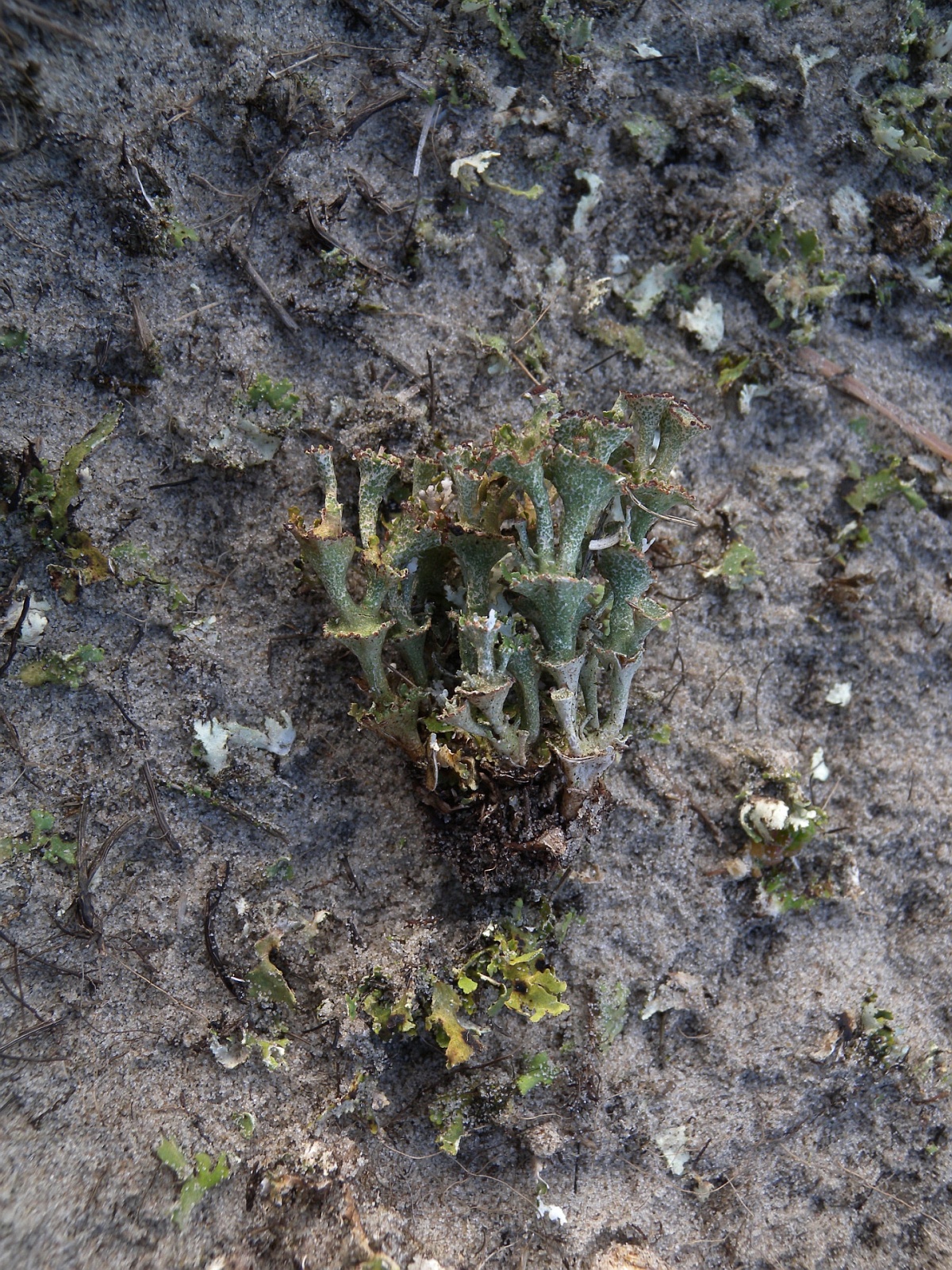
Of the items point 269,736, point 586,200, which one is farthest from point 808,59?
point 269,736

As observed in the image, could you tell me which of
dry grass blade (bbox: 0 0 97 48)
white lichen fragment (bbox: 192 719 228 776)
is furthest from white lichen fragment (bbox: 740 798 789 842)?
dry grass blade (bbox: 0 0 97 48)

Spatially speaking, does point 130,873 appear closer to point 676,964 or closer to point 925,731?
point 676,964

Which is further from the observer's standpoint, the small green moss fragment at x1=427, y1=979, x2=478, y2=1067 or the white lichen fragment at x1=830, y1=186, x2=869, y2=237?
the white lichen fragment at x1=830, y1=186, x2=869, y2=237

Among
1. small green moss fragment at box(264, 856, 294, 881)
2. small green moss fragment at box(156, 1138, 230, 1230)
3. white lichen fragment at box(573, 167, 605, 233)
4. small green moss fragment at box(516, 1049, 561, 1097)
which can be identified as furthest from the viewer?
white lichen fragment at box(573, 167, 605, 233)

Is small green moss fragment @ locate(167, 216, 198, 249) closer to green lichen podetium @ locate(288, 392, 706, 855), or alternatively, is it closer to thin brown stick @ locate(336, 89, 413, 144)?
thin brown stick @ locate(336, 89, 413, 144)

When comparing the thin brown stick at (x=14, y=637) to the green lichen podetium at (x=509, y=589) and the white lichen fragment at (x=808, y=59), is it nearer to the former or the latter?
the green lichen podetium at (x=509, y=589)

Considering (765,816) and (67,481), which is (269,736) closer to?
(67,481)

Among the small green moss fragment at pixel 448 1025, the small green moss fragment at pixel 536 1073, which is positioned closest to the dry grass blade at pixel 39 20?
the small green moss fragment at pixel 448 1025
